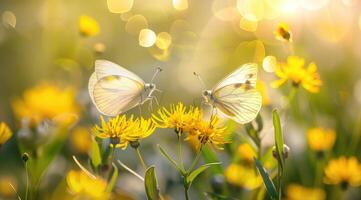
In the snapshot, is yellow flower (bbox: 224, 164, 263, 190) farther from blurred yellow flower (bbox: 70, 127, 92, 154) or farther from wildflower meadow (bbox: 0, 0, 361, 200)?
blurred yellow flower (bbox: 70, 127, 92, 154)

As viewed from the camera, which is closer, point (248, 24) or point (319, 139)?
point (319, 139)

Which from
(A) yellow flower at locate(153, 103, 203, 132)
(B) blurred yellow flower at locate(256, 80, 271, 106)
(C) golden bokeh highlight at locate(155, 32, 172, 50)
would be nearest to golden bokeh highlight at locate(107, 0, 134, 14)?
(C) golden bokeh highlight at locate(155, 32, 172, 50)

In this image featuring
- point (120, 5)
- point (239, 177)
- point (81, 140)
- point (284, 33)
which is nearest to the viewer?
point (284, 33)

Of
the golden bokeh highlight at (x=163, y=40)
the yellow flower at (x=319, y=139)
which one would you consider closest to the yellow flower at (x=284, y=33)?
the yellow flower at (x=319, y=139)

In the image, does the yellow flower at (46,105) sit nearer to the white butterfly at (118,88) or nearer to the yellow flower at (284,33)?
the white butterfly at (118,88)

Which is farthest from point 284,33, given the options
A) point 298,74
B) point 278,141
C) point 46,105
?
point 46,105

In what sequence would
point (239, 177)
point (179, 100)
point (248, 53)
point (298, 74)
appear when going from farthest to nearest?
1. point (248, 53)
2. point (179, 100)
3. point (239, 177)
4. point (298, 74)

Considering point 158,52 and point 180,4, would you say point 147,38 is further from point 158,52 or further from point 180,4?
point 180,4
